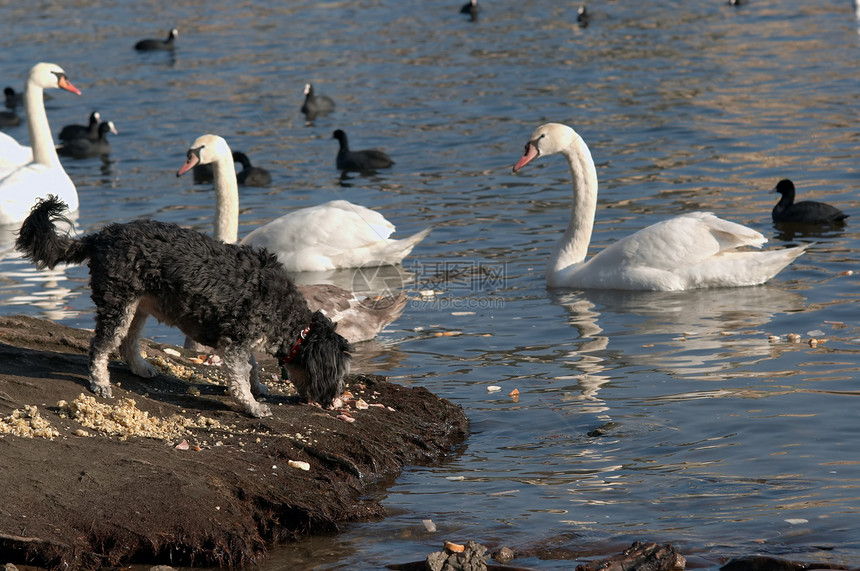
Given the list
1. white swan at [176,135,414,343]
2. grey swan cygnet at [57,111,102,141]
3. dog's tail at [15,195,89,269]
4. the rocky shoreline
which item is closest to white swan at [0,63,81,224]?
grey swan cygnet at [57,111,102,141]

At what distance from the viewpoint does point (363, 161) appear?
17.2 m

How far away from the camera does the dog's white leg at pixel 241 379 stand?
686 cm

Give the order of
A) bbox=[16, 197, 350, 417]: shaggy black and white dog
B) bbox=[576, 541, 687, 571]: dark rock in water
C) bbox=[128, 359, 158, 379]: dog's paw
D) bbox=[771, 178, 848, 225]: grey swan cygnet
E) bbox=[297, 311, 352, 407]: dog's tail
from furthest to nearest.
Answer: bbox=[771, 178, 848, 225]: grey swan cygnet < bbox=[128, 359, 158, 379]: dog's paw < bbox=[297, 311, 352, 407]: dog's tail < bbox=[16, 197, 350, 417]: shaggy black and white dog < bbox=[576, 541, 687, 571]: dark rock in water

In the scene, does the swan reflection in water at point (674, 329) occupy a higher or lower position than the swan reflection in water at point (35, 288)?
lower

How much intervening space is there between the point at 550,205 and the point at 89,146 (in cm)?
904

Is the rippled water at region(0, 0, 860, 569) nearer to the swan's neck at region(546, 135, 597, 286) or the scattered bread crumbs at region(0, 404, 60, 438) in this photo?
the swan's neck at region(546, 135, 597, 286)

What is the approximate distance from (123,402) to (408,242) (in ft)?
20.3

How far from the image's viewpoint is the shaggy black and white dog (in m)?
6.62

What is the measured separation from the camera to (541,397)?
8.55 meters

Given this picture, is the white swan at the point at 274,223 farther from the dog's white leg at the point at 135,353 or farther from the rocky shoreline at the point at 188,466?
the dog's white leg at the point at 135,353

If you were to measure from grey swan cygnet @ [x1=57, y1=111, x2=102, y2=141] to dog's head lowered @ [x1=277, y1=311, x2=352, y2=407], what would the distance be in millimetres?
14341

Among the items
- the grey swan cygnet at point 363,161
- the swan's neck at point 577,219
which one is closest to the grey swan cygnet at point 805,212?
the swan's neck at point 577,219

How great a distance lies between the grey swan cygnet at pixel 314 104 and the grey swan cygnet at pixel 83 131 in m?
3.74

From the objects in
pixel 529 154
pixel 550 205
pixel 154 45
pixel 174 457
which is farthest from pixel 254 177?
pixel 154 45
